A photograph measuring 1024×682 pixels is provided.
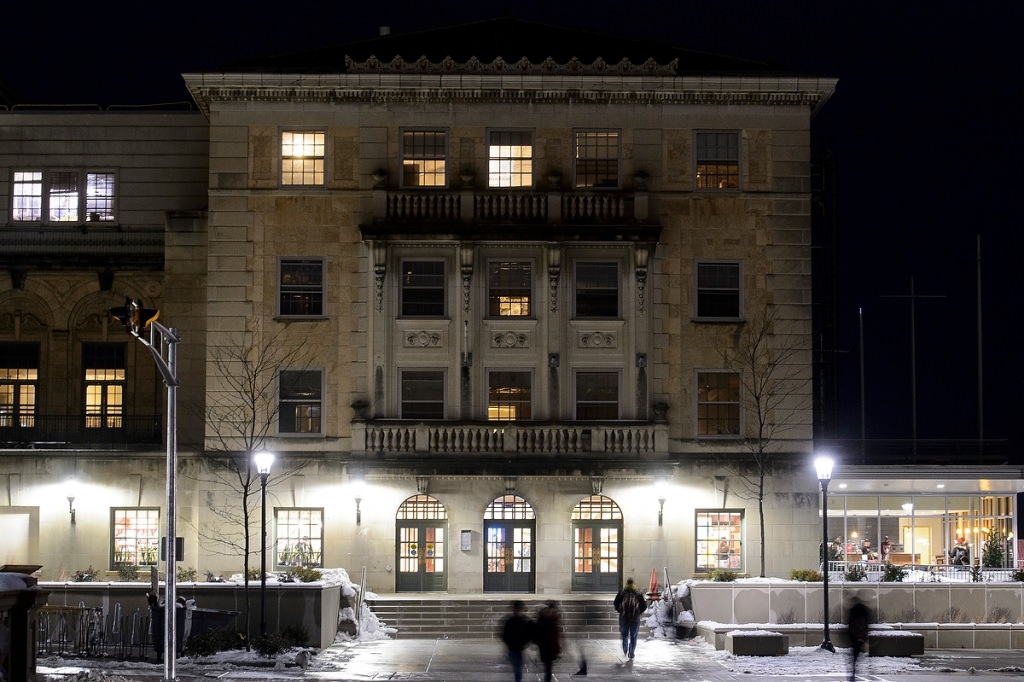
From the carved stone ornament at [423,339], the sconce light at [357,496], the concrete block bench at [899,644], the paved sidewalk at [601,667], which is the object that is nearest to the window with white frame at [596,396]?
the carved stone ornament at [423,339]

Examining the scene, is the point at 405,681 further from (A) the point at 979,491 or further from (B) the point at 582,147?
(A) the point at 979,491

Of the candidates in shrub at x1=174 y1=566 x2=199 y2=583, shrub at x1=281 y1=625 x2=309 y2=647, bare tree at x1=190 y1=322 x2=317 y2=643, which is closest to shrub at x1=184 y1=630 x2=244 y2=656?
shrub at x1=281 y1=625 x2=309 y2=647

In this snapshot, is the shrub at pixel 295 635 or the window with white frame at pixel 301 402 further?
the window with white frame at pixel 301 402

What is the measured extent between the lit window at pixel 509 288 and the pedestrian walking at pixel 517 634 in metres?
19.6

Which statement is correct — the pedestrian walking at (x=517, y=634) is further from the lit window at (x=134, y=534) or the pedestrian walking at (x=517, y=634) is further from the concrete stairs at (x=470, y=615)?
the lit window at (x=134, y=534)

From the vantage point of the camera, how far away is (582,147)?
1829 inches

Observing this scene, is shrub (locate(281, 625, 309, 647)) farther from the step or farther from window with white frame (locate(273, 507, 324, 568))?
window with white frame (locate(273, 507, 324, 568))

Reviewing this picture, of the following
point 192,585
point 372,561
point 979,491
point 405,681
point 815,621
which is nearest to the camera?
point 405,681

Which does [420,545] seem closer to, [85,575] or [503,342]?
[503,342]

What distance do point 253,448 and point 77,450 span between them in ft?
18.5

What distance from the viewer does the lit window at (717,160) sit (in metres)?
46.4

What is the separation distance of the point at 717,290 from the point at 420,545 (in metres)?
12.1

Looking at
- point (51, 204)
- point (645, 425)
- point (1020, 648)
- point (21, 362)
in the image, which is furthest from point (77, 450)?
point (1020, 648)

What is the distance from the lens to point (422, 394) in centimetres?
4578
